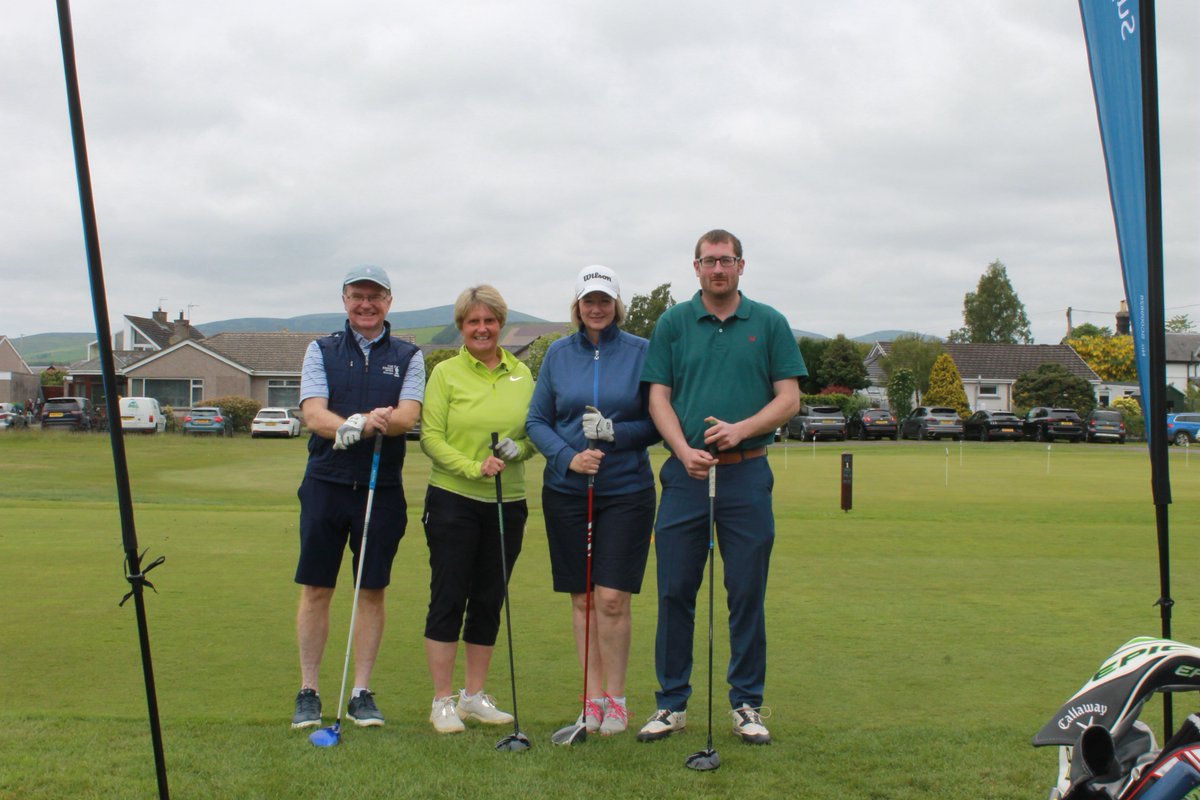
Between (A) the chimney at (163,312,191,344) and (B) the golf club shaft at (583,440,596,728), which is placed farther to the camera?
(A) the chimney at (163,312,191,344)

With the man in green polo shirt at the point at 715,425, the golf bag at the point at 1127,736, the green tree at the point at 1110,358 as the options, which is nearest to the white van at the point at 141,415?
the man in green polo shirt at the point at 715,425

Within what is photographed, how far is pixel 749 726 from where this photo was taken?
13.0 feet

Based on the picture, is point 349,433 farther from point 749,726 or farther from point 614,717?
point 749,726

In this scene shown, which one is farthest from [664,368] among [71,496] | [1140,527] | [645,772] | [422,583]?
[71,496]

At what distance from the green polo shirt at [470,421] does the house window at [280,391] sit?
2020 inches

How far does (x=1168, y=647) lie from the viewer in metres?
2.54

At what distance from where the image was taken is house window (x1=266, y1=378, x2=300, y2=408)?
54.1 meters

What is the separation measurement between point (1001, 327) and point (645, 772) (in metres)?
85.9

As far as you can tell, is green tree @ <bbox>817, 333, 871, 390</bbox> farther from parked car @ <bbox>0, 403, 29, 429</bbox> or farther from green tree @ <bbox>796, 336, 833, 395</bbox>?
parked car @ <bbox>0, 403, 29, 429</bbox>

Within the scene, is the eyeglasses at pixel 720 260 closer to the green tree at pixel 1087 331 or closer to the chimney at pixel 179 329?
the chimney at pixel 179 329

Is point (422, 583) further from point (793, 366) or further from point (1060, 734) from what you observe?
point (1060, 734)

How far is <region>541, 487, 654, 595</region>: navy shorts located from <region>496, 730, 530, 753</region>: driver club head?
0.73 meters

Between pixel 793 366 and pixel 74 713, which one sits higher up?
pixel 793 366

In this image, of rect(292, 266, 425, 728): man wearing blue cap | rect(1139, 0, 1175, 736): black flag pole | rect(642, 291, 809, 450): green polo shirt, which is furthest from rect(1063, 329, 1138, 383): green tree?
rect(292, 266, 425, 728): man wearing blue cap
